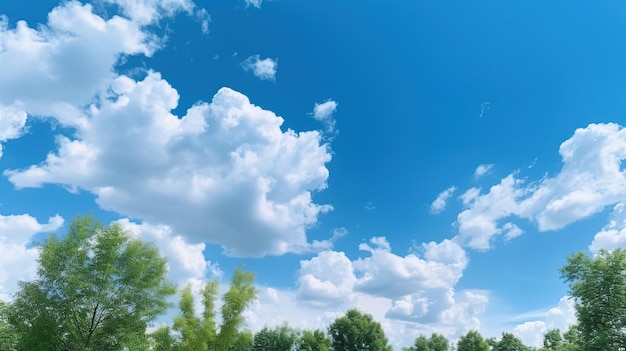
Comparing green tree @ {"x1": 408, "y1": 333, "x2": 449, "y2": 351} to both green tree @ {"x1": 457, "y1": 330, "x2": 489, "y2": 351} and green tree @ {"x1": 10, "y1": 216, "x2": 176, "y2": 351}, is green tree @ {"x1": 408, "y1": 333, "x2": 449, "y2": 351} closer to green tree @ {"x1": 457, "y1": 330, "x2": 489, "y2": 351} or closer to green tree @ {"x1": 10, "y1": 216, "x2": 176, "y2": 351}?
green tree @ {"x1": 457, "y1": 330, "x2": 489, "y2": 351}

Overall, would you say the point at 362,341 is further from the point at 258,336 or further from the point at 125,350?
the point at 125,350

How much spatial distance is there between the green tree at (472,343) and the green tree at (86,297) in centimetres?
3110

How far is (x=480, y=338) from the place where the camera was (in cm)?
4569

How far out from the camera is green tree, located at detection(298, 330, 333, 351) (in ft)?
143

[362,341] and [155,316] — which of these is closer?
[155,316]

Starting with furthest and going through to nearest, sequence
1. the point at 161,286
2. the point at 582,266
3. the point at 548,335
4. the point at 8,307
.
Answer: the point at 548,335
the point at 161,286
the point at 8,307
the point at 582,266

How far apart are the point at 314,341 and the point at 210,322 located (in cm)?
1696

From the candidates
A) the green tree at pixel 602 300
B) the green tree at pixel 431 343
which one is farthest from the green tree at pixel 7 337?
the green tree at pixel 431 343

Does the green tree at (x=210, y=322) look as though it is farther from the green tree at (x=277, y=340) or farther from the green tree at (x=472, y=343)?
the green tree at (x=472, y=343)

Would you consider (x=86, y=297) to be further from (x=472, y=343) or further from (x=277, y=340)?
(x=472, y=343)

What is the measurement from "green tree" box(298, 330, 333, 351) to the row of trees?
14.9m

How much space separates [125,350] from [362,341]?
24.6 metres

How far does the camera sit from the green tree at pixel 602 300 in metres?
22.6

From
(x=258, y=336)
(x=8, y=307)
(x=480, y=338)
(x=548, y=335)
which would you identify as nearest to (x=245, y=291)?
(x=8, y=307)
